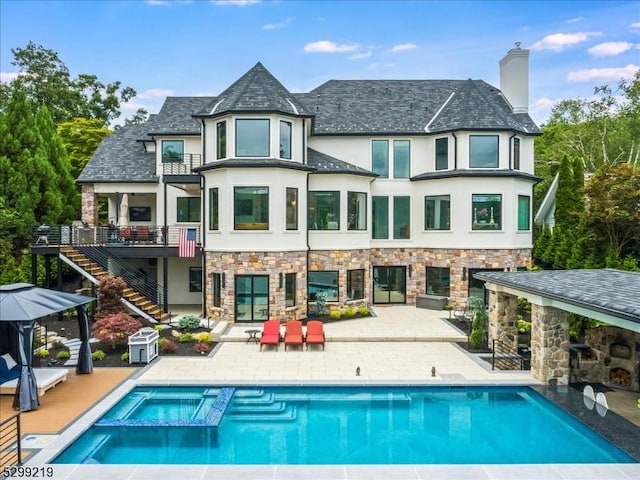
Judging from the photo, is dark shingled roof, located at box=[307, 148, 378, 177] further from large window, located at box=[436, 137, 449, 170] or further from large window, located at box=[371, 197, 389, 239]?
large window, located at box=[436, 137, 449, 170]

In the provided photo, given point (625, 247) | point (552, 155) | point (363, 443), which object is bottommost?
point (363, 443)

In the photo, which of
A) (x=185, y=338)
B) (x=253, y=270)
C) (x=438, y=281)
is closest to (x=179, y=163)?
(x=253, y=270)

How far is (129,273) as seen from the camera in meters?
20.8

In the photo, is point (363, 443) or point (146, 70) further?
point (146, 70)

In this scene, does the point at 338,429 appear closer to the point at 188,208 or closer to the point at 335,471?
the point at 335,471

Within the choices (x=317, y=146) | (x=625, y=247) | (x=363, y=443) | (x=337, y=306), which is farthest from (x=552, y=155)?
(x=363, y=443)

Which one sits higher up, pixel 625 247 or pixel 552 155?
pixel 552 155

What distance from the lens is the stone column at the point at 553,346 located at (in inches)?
442

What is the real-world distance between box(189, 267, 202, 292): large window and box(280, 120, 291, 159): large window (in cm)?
781

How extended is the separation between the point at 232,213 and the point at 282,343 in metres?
5.82

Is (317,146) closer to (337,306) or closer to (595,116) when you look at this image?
(337,306)

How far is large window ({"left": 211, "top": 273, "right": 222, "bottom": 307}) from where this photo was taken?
18.5m

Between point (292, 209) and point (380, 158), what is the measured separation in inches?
264

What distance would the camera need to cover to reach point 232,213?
1808 centimetres
